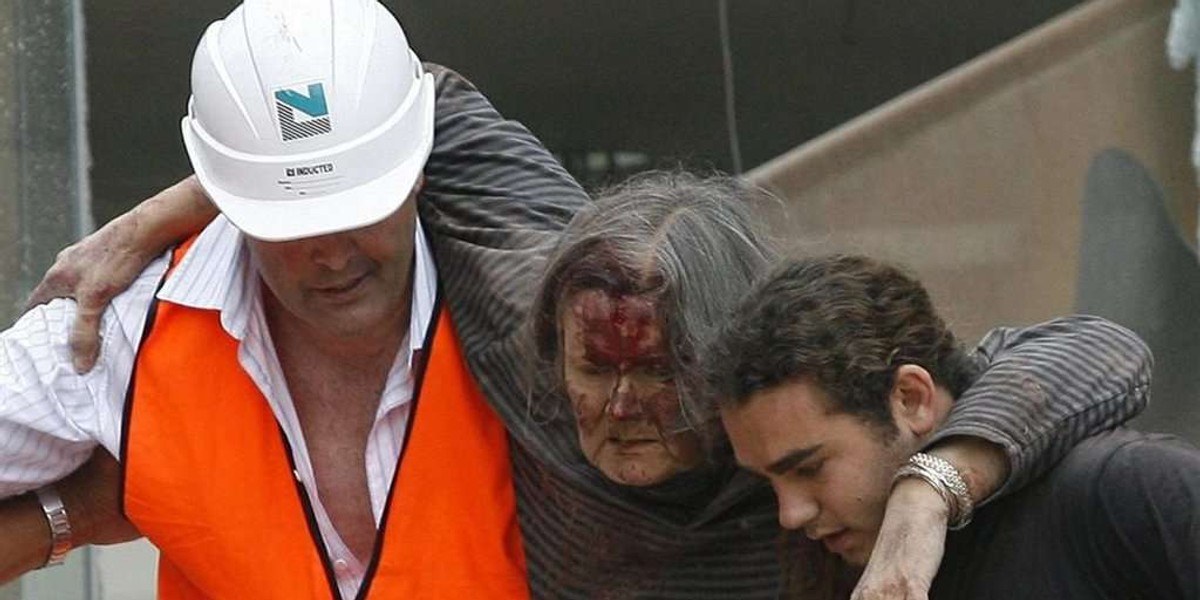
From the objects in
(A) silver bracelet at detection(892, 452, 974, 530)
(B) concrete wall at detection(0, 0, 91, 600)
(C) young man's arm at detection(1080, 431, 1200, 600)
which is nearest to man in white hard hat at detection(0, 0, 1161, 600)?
(A) silver bracelet at detection(892, 452, 974, 530)

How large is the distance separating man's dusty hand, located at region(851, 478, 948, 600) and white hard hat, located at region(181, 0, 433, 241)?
0.68 m

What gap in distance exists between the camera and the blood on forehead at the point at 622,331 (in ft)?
7.14

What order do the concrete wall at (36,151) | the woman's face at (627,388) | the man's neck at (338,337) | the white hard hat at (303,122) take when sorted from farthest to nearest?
1. the concrete wall at (36,151)
2. the man's neck at (338,337)
3. the white hard hat at (303,122)
4. the woman's face at (627,388)

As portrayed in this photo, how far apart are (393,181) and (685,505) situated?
0.44m

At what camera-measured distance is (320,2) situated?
2.46 metres

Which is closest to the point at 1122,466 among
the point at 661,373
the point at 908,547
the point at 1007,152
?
the point at 908,547

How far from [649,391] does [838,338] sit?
0.23 metres

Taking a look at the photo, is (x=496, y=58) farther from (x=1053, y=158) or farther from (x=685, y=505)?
(x=685, y=505)

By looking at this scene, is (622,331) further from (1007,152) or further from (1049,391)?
(1007,152)

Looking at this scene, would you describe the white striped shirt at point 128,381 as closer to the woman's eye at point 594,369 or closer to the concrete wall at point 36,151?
the woman's eye at point 594,369

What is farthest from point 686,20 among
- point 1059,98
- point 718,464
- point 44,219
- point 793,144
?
point 718,464

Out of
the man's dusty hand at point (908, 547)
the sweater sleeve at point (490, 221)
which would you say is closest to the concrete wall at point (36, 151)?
the sweater sleeve at point (490, 221)

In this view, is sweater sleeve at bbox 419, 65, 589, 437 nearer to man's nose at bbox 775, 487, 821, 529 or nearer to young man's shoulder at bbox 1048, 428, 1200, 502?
man's nose at bbox 775, 487, 821, 529

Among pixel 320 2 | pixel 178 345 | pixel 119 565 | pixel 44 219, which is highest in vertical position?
pixel 320 2
